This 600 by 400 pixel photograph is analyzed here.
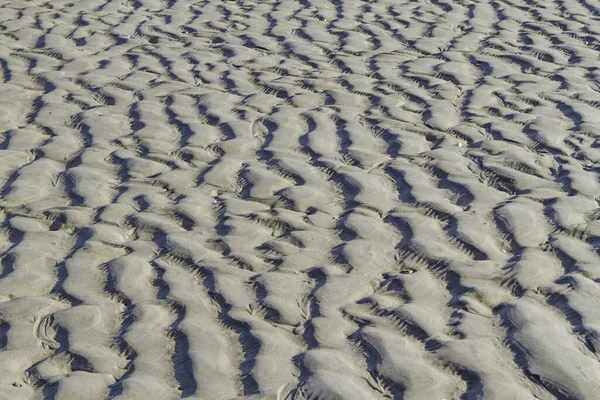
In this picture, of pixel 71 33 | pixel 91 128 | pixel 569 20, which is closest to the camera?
pixel 91 128

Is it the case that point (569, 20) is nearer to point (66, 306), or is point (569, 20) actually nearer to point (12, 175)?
point (12, 175)

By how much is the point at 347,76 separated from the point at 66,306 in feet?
9.18

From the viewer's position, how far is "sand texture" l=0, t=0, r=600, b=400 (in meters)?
2.90

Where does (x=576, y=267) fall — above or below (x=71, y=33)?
above

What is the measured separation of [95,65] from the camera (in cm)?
568

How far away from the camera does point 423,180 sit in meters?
4.21

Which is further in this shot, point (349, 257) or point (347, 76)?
point (347, 76)

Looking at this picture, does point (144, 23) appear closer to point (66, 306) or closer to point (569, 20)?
point (569, 20)

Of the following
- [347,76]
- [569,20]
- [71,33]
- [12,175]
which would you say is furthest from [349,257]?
[569,20]

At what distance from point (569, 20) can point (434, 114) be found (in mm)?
2331

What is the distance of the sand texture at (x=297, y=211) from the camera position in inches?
114

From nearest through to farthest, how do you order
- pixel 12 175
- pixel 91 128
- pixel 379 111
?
pixel 12 175 < pixel 91 128 < pixel 379 111

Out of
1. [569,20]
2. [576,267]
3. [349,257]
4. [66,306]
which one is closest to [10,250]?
[66,306]

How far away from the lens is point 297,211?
392 cm
